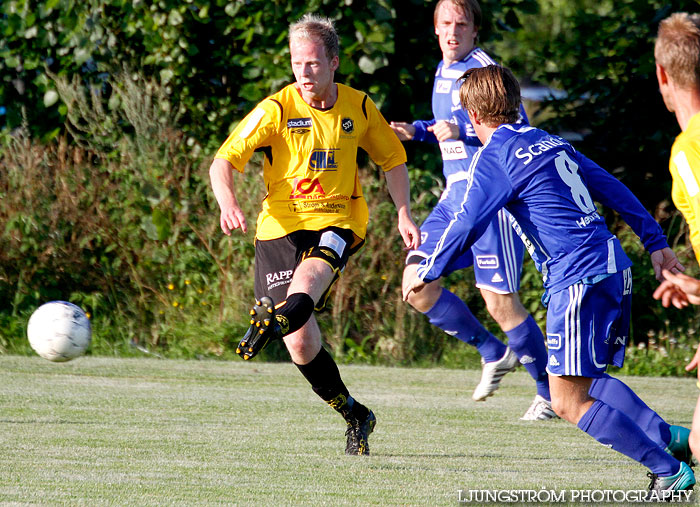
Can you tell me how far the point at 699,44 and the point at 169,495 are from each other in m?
2.42

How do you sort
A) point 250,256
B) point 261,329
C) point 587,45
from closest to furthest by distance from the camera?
point 261,329, point 250,256, point 587,45

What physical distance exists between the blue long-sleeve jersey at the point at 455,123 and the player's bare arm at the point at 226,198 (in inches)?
65.6

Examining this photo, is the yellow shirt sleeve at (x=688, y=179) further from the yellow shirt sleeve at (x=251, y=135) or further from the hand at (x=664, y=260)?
the yellow shirt sleeve at (x=251, y=135)

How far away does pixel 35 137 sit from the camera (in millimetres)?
10781

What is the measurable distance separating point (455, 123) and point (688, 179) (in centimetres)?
322

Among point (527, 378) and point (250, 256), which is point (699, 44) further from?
point (250, 256)

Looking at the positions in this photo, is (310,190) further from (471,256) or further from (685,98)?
(685,98)

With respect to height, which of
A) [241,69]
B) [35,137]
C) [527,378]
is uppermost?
[241,69]

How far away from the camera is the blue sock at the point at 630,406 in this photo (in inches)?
161

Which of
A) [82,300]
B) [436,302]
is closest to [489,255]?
[436,302]

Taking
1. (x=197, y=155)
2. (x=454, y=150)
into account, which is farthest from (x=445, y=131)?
(x=197, y=155)

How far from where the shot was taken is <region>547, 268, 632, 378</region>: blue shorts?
3982mm

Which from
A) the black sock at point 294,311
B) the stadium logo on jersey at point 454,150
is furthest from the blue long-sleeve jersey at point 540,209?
the stadium logo on jersey at point 454,150

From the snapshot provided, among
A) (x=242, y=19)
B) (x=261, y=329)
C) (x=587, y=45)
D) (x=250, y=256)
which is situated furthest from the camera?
(x=587, y=45)
